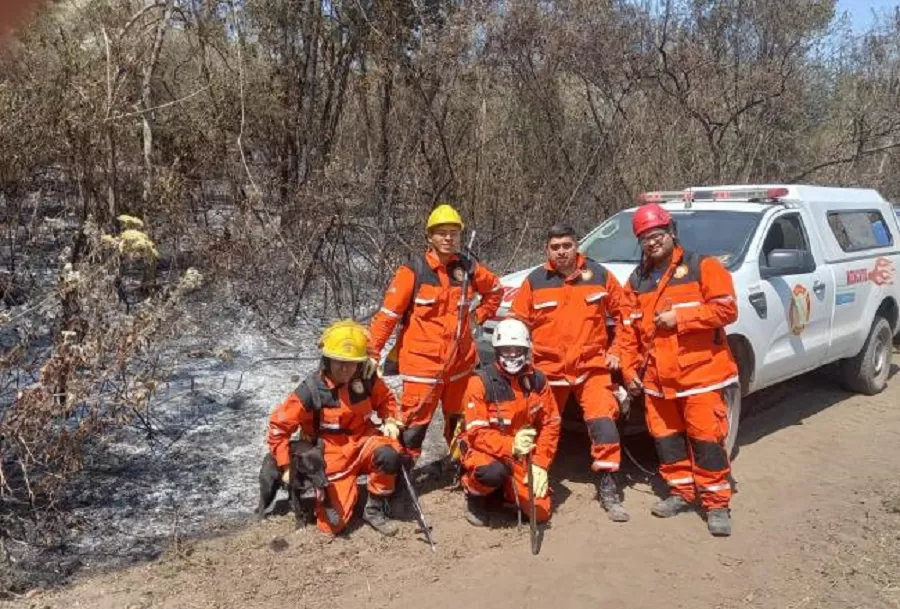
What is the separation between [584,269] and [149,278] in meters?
4.42

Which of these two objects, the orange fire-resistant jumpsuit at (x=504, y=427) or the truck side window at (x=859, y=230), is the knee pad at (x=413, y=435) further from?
the truck side window at (x=859, y=230)

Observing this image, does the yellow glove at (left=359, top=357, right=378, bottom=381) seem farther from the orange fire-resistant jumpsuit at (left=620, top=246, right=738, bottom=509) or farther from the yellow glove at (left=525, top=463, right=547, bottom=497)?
the orange fire-resistant jumpsuit at (left=620, top=246, right=738, bottom=509)

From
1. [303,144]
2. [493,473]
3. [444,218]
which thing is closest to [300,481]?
[493,473]

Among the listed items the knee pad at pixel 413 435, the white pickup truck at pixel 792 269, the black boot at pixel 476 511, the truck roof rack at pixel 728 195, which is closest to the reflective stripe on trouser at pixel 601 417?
the white pickup truck at pixel 792 269

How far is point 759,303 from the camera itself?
5711 mm

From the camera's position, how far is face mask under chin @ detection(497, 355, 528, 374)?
15.4 feet

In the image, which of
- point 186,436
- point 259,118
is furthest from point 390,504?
point 259,118

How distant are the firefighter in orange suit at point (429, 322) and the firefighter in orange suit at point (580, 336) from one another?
464 millimetres

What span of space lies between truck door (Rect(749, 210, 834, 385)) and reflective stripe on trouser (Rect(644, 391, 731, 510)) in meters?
1.15

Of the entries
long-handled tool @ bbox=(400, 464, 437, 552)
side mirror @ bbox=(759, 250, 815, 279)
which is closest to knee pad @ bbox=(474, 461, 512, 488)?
long-handled tool @ bbox=(400, 464, 437, 552)

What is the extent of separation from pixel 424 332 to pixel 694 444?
171 centimetres

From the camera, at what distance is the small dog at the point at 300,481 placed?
4.41m

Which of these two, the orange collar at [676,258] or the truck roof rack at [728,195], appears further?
the truck roof rack at [728,195]

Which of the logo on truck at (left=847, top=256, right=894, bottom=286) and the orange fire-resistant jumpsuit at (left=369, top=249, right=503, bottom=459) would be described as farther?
the logo on truck at (left=847, top=256, right=894, bottom=286)
